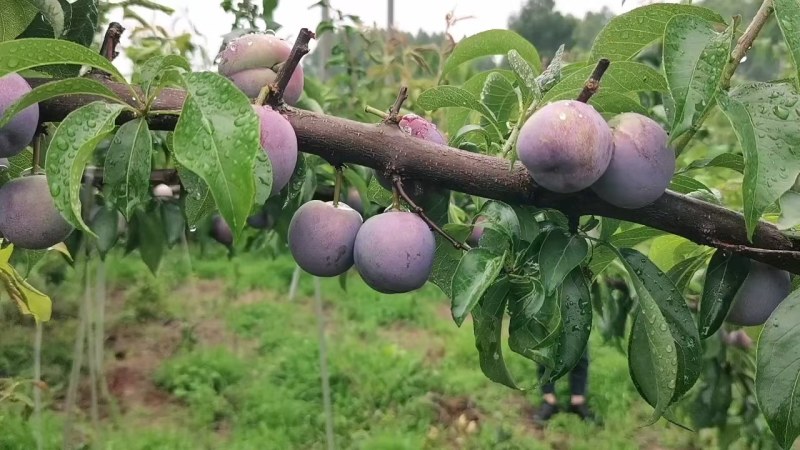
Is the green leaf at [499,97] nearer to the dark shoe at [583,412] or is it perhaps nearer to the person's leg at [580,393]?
the person's leg at [580,393]

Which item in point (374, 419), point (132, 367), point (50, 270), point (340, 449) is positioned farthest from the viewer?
point (132, 367)

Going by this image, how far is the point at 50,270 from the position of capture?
106 inches

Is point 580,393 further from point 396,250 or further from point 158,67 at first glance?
point 158,67

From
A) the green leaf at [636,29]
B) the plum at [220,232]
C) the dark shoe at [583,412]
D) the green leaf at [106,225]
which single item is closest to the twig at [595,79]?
the green leaf at [636,29]

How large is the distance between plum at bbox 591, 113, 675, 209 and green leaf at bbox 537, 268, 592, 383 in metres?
0.11

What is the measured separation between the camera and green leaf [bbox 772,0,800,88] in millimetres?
545

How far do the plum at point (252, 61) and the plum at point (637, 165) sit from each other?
1.15 feet

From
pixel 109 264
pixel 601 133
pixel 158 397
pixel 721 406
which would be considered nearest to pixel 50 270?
pixel 158 397

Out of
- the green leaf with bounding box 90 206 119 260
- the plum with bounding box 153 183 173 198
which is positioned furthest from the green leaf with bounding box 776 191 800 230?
the plum with bounding box 153 183 173 198

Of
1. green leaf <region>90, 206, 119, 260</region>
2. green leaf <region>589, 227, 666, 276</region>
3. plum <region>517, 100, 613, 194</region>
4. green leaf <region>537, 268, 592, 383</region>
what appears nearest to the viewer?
plum <region>517, 100, 613, 194</region>

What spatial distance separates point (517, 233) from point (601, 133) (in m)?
0.14

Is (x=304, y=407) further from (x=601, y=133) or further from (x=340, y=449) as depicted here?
(x=601, y=133)

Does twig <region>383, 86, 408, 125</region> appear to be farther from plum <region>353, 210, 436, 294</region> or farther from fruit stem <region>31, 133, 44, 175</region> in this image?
fruit stem <region>31, 133, 44, 175</region>

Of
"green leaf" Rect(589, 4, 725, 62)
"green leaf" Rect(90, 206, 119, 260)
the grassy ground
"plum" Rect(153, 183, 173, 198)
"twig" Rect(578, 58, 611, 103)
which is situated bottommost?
the grassy ground
